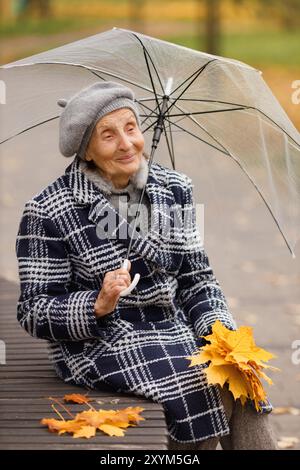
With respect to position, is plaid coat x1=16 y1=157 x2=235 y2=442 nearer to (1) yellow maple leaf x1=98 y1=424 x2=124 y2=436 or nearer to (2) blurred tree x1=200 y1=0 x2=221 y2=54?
(1) yellow maple leaf x1=98 y1=424 x2=124 y2=436

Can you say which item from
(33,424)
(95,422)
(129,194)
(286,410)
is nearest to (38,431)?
(33,424)

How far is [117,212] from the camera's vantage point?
375 cm

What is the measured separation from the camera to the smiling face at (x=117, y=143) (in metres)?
3.69

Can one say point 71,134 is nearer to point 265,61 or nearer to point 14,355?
point 14,355

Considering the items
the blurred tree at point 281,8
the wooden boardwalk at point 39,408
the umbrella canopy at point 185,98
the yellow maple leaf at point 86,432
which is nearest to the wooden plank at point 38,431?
the wooden boardwalk at point 39,408

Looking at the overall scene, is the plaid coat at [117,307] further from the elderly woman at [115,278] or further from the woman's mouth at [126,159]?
the woman's mouth at [126,159]

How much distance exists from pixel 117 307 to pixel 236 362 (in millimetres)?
492

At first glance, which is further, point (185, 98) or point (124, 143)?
point (185, 98)

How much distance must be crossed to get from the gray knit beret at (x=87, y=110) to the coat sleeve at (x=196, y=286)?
0.47 metres

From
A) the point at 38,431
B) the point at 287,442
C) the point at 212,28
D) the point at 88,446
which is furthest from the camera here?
the point at 212,28

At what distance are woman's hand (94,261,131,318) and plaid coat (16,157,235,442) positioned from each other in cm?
4

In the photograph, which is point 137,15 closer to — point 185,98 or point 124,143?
point 185,98

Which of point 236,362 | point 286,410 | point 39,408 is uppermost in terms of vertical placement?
point 236,362

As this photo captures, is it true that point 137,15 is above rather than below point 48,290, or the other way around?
below
